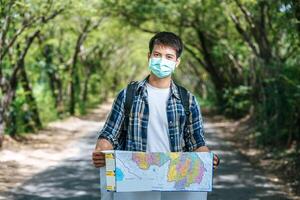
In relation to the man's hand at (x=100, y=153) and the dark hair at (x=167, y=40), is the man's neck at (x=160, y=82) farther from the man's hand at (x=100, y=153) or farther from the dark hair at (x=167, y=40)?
the man's hand at (x=100, y=153)

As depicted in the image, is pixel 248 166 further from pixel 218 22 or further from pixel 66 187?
pixel 218 22

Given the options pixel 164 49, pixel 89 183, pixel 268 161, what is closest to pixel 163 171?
pixel 164 49

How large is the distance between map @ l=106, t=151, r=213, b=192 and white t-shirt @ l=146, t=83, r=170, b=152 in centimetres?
10

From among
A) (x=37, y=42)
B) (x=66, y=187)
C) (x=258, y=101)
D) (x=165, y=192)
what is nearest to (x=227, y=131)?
(x=258, y=101)

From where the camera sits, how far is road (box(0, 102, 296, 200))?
9.02 metres

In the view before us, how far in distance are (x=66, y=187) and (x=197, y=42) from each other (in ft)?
71.6

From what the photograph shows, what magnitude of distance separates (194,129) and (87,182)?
658 centimetres

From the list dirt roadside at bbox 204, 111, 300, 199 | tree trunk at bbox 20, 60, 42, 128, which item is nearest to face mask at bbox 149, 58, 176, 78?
dirt roadside at bbox 204, 111, 300, 199

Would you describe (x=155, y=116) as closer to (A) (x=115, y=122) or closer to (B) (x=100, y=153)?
(A) (x=115, y=122)

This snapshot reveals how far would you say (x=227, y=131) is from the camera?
21062 millimetres

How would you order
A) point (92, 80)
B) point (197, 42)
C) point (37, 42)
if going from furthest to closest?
point (92, 80) < point (197, 42) < point (37, 42)

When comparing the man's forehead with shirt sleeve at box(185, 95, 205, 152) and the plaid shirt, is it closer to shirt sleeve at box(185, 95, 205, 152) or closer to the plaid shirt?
the plaid shirt

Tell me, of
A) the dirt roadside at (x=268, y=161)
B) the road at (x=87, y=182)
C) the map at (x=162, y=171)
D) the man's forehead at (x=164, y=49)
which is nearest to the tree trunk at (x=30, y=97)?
the road at (x=87, y=182)

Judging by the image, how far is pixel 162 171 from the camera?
145 inches
